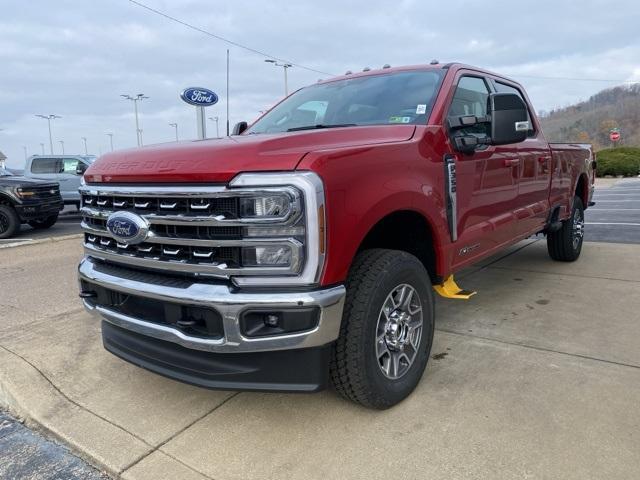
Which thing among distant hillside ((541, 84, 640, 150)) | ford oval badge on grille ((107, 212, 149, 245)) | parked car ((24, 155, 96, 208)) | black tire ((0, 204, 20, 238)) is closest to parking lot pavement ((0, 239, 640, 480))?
ford oval badge on grille ((107, 212, 149, 245))

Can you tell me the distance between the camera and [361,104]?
3.58 meters

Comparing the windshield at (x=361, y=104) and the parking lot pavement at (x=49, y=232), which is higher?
the windshield at (x=361, y=104)

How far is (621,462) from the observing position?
7.31 feet

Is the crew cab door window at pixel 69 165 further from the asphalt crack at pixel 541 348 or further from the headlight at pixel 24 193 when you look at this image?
the asphalt crack at pixel 541 348

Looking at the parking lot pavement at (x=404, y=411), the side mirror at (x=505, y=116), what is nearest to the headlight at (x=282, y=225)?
the parking lot pavement at (x=404, y=411)

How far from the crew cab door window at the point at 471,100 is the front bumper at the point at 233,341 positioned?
1.88 metres

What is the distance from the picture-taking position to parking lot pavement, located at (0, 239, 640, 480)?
90.6 inches

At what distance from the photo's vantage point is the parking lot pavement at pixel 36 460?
2396 mm

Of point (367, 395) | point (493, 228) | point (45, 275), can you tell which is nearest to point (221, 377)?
point (367, 395)

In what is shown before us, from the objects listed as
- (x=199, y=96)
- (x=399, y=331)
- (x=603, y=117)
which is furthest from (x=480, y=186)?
(x=603, y=117)

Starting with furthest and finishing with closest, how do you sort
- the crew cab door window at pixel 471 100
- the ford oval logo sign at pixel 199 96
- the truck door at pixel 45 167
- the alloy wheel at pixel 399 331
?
the truck door at pixel 45 167 → the ford oval logo sign at pixel 199 96 → the crew cab door window at pixel 471 100 → the alloy wheel at pixel 399 331

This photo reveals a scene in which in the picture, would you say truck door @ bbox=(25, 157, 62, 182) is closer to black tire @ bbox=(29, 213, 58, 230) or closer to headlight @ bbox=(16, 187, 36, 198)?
black tire @ bbox=(29, 213, 58, 230)

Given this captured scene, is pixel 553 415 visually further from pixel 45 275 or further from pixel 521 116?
pixel 45 275

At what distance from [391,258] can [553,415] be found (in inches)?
45.3
